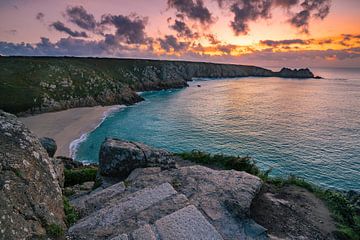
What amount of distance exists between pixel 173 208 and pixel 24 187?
585cm

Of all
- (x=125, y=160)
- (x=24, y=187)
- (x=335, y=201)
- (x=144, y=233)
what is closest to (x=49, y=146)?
(x=125, y=160)

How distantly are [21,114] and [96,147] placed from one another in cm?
3150

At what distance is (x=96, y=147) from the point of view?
45.3 meters

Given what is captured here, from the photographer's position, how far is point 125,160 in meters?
17.5

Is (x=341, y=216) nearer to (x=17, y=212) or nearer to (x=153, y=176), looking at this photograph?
(x=153, y=176)

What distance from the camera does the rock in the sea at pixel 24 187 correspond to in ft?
26.2

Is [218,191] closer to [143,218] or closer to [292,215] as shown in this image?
[292,215]

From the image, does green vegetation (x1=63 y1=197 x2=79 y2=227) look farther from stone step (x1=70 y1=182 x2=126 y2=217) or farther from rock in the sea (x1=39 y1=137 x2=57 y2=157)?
rock in the sea (x1=39 y1=137 x2=57 y2=157)

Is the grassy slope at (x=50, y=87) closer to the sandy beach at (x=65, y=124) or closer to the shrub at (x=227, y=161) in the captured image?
the sandy beach at (x=65, y=124)

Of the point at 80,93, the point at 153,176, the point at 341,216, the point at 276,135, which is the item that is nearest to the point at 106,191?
the point at 153,176

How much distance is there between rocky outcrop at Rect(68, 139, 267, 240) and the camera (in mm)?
10242

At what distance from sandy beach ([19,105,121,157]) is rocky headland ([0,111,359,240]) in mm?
31962

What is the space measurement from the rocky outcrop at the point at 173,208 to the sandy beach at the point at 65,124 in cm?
3135

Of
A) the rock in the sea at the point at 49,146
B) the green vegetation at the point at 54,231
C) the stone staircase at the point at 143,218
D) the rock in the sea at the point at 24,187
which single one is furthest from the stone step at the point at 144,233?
the rock in the sea at the point at 49,146
